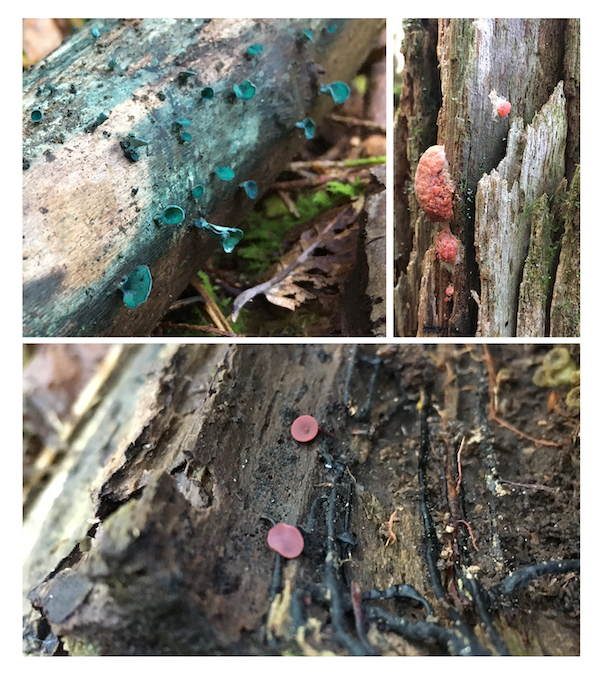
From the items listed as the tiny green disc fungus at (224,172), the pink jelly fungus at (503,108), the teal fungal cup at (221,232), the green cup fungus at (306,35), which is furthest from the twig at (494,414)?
the green cup fungus at (306,35)

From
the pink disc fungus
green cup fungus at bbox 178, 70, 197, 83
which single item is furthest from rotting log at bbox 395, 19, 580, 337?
green cup fungus at bbox 178, 70, 197, 83

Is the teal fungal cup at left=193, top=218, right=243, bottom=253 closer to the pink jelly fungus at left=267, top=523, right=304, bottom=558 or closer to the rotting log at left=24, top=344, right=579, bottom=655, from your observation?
the rotting log at left=24, top=344, right=579, bottom=655

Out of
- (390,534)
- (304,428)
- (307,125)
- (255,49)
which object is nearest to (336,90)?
(307,125)

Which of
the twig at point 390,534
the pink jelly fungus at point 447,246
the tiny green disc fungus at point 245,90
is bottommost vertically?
the twig at point 390,534

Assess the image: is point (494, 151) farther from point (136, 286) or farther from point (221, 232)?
point (136, 286)

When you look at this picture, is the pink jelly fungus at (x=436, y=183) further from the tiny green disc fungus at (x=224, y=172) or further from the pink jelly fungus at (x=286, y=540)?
the pink jelly fungus at (x=286, y=540)
